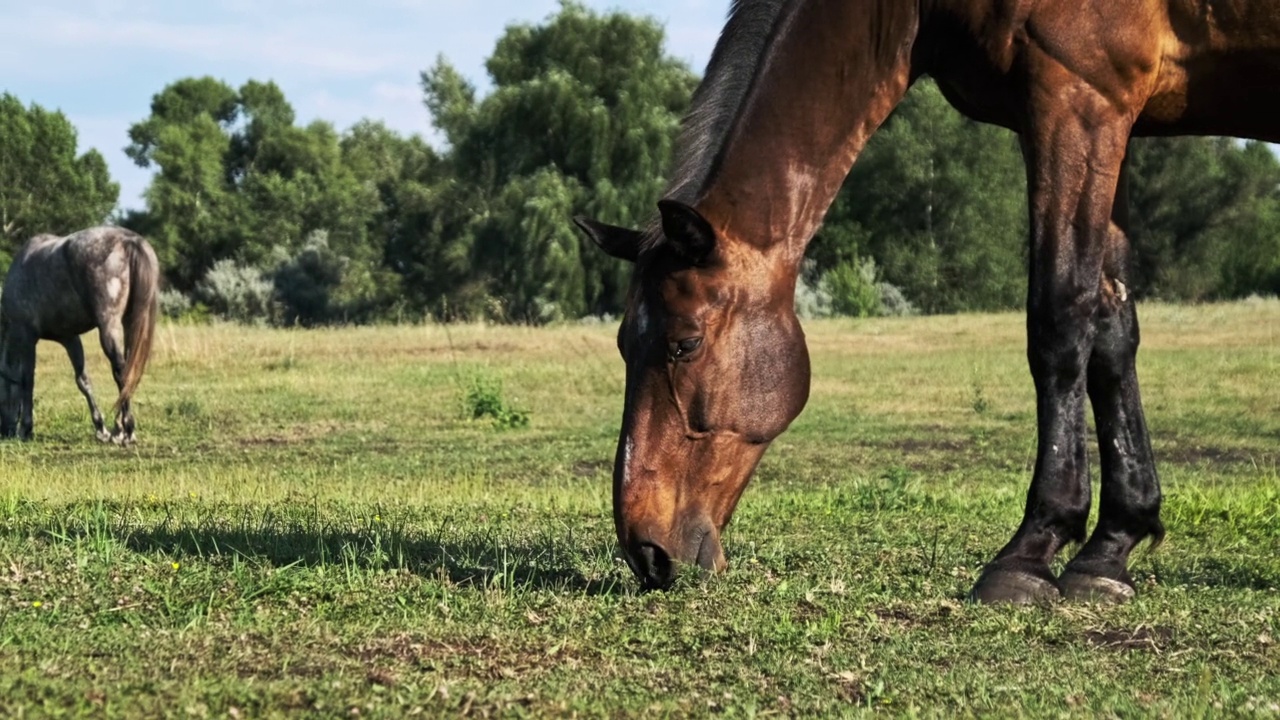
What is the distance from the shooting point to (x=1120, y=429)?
5.12 metres

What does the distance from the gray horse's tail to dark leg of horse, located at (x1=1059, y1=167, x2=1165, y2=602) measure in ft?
38.2

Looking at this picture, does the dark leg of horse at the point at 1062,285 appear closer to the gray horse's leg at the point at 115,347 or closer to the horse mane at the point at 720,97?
the horse mane at the point at 720,97

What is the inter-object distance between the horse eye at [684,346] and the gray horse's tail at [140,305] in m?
11.3

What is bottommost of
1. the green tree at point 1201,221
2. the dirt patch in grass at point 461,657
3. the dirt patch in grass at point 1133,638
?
the dirt patch in grass at point 1133,638

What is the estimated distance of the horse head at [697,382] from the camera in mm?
4430

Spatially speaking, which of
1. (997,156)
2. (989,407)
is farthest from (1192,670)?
(997,156)

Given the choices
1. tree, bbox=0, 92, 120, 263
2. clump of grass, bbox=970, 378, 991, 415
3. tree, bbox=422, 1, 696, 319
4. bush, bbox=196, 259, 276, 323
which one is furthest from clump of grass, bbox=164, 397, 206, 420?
tree, bbox=0, 92, 120, 263

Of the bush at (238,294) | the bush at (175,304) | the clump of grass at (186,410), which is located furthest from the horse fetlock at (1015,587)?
the bush at (238,294)

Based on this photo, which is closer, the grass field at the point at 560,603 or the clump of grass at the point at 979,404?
the grass field at the point at 560,603

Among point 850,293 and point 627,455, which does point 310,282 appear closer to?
point 850,293

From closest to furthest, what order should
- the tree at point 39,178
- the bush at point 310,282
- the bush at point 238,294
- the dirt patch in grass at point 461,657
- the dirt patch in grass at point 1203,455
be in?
the dirt patch in grass at point 461,657, the dirt patch in grass at point 1203,455, the bush at point 238,294, the bush at point 310,282, the tree at point 39,178

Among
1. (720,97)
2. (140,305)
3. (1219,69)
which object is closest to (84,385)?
(140,305)

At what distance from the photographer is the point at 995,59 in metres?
4.75

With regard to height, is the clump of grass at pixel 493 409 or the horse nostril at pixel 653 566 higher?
the horse nostril at pixel 653 566
